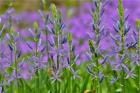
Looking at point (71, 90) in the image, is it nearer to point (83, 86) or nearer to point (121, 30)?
point (83, 86)

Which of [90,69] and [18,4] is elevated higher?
[18,4]

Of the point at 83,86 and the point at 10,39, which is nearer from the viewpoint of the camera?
the point at 10,39

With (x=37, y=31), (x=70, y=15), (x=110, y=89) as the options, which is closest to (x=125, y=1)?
(x=70, y=15)

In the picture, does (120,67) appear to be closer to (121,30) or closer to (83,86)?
(121,30)

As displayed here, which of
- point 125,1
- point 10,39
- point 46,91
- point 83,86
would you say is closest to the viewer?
point 10,39

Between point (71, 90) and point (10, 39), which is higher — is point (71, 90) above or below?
below

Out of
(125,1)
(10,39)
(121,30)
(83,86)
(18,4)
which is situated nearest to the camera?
(121,30)

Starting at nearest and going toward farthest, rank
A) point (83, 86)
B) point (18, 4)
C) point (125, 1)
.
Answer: point (83, 86) < point (125, 1) < point (18, 4)

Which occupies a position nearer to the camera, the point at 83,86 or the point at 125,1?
the point at 83,86

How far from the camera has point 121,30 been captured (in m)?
3.55

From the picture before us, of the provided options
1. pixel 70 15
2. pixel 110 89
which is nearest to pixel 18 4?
pixel 70 15

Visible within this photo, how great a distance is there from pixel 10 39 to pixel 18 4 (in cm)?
1266

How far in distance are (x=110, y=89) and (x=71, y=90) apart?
1.40 ft

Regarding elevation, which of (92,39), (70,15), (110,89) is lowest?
(110,89)
